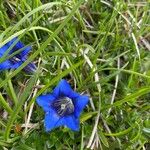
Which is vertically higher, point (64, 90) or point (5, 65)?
point (5, 65)

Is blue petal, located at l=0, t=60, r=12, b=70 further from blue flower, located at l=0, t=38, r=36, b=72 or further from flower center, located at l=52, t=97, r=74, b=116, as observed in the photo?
flower center, located at l=52, t=97, r=74, b=116

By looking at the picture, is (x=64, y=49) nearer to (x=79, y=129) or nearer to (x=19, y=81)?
(x=19, y=81)

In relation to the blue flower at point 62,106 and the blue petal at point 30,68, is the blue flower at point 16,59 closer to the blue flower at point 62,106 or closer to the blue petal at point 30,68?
the blue petal at point 30,68

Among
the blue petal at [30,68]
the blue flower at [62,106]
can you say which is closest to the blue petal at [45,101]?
A: the blue flower at [62,106]

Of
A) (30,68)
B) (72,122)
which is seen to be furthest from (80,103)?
(30,68)

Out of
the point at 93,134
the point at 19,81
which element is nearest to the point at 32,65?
the point at 19,81

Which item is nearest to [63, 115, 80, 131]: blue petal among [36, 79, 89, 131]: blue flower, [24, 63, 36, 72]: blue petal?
[36, 79, 89, 131]: blue flower

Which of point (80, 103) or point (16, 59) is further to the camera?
point (16, 59)

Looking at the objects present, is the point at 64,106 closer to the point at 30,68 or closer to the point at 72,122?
the point at 72,122
